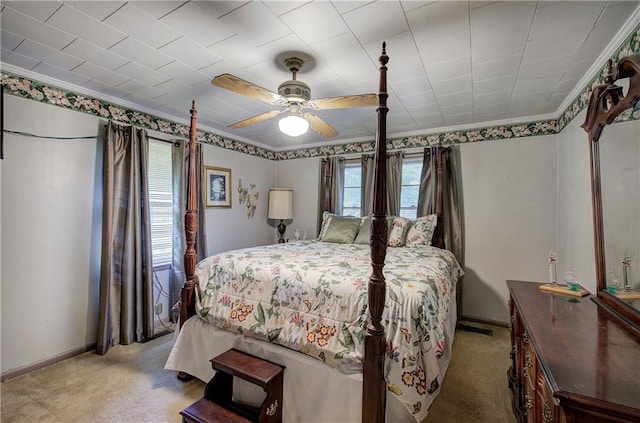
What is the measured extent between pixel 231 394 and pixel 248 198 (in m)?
2.90

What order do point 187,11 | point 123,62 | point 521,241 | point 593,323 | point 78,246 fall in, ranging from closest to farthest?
point 593,323 < point 187,11 < point 123,62 < point 78,246 < point 521,241

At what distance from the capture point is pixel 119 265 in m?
2.64

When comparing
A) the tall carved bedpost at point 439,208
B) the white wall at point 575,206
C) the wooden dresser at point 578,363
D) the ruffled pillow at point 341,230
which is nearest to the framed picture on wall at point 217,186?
the ruffled pillow at point 341,230

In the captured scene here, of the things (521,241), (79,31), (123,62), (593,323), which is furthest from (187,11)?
(521,241)

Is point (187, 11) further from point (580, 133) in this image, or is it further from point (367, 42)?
point (580, 133)

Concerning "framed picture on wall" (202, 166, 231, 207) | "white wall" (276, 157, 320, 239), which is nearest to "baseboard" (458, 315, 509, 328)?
"white wall" (276, 157, 320, 239)

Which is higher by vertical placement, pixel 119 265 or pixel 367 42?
pixel 367 42

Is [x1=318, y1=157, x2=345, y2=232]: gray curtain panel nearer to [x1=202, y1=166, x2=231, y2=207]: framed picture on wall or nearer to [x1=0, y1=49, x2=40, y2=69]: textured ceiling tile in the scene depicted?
[x1=202, y1=166, x2=231, y2=207]: framed picture on wall

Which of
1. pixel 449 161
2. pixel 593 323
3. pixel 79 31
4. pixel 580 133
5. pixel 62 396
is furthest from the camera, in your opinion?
pixel 449 161

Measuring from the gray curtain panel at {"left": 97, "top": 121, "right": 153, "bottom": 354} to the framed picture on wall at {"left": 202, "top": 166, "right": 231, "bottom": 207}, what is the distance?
866 millimetres

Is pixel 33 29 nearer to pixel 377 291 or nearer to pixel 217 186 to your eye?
pixel 217 186

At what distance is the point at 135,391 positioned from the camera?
1993mm

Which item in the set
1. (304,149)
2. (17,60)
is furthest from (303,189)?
(17,60)

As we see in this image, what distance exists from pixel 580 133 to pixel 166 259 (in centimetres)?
424
